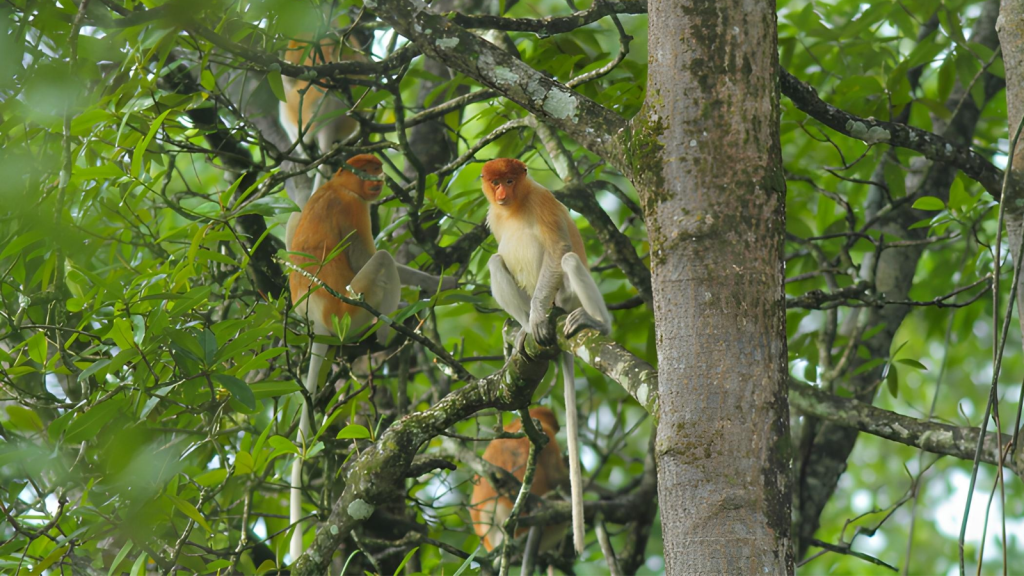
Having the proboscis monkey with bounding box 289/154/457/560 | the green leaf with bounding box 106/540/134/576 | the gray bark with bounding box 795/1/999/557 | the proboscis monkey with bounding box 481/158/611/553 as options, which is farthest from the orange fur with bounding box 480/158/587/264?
the green leaf with bounding box 106/540/134/576

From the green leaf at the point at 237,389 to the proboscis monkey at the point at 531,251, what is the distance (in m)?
1.28

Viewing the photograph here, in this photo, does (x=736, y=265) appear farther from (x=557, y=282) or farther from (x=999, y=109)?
(x=999, y=109)

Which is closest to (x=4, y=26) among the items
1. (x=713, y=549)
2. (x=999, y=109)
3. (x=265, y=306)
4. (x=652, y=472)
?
(x=265, y=306)

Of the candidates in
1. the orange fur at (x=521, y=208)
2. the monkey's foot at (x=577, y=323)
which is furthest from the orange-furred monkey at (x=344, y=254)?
the monkey's foot at (x=577, y=323)

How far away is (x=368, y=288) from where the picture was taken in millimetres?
3881

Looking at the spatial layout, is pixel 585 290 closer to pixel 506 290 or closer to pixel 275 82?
pixel 506 290

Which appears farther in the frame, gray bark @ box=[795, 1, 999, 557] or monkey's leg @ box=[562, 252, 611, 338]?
gray bark @ box=[795, 1, 999, 557]

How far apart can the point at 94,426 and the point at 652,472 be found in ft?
8.86

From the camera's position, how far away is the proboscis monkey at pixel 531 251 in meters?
3.10

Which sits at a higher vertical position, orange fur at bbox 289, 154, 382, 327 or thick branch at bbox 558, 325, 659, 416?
orange fur at bbox 289, 154, 382, 327

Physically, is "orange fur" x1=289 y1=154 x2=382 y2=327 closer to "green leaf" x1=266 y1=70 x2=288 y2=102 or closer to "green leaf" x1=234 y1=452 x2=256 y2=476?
"green leaf" x1=266 y1=70 x2=288 y2=102

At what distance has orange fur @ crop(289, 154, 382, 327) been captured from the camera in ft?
13.2

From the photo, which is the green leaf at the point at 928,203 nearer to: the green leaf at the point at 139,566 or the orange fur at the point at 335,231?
the orange fur at the point at 335,231

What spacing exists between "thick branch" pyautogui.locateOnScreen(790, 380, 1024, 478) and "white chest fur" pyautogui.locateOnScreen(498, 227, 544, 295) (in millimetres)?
1105
